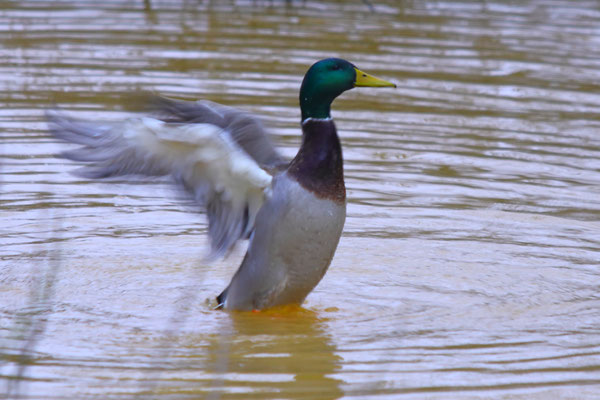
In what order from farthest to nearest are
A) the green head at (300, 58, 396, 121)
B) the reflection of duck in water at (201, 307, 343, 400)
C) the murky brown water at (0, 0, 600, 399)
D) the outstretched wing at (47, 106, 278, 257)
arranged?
the green head at (300, 58, 396, 121), the outstretched wing at (47, 106, 278, 257), the murky brown water at (0, 0, 600, 399), the reflection of duck in water at (201, 307, 343, 400)

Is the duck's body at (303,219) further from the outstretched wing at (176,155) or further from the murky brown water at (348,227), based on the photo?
the murky brown water at (348,227)

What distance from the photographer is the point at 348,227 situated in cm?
709

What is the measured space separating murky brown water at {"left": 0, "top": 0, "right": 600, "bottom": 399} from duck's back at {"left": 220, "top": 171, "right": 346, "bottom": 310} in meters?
0.17

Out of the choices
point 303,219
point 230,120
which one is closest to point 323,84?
point 230,120

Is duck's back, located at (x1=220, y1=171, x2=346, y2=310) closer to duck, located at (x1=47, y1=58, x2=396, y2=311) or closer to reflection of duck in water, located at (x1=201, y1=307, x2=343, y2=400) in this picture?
duck, located at (x1=47, y1=58, x2=396, y2=311)

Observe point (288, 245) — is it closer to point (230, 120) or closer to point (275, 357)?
point (275, 357)

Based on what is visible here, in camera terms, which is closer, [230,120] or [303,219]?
[303,219]

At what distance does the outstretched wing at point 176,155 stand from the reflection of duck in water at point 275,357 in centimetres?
61

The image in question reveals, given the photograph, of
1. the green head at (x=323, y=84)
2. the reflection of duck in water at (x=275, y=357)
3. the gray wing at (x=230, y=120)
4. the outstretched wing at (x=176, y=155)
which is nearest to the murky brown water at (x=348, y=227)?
the reflection of duck in water at (x=275, y=357)

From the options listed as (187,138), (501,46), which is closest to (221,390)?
(187,138)

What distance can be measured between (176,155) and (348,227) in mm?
2072

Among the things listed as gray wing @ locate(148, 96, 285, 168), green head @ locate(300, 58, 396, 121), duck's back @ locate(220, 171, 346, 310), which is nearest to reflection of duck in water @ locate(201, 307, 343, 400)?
duck's back @ locate(220, 171, 346, 310)

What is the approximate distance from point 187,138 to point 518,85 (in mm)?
6441

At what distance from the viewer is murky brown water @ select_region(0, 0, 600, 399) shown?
481cm
